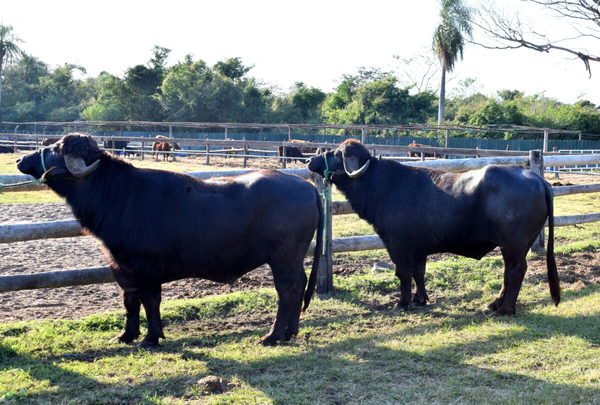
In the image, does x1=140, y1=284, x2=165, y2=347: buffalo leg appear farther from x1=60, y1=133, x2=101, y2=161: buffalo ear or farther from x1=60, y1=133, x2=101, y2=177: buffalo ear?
x1=60, y1=133, x2=101, y2=161: buffalo ear

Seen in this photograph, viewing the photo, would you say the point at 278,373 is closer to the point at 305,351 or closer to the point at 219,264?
the point at 305,351

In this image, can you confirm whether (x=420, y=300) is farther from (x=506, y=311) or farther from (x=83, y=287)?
(x=83, y=287)

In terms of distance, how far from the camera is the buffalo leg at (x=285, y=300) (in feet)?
18.5

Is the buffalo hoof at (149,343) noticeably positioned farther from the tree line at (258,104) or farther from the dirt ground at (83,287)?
the tree line at (258,104)

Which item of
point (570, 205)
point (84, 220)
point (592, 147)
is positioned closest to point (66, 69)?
point (592, 147)

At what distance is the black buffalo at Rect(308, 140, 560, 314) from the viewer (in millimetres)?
6465

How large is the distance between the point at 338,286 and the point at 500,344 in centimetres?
246

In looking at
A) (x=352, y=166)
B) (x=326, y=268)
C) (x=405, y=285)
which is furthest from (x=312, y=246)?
(x=405, y=285)

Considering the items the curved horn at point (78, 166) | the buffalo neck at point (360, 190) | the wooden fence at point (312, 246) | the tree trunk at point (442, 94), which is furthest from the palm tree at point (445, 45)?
the curved horn at point (78, 166)

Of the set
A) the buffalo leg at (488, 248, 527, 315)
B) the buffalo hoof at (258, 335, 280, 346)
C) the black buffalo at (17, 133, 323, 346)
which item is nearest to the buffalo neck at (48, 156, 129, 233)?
the black buffalo at (17, 133, 323, 346)

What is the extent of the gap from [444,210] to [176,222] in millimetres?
2949

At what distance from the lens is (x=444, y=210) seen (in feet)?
22.4

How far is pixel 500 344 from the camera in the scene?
5480mm

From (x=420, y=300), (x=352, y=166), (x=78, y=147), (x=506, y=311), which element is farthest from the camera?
(x=352, y=166)
